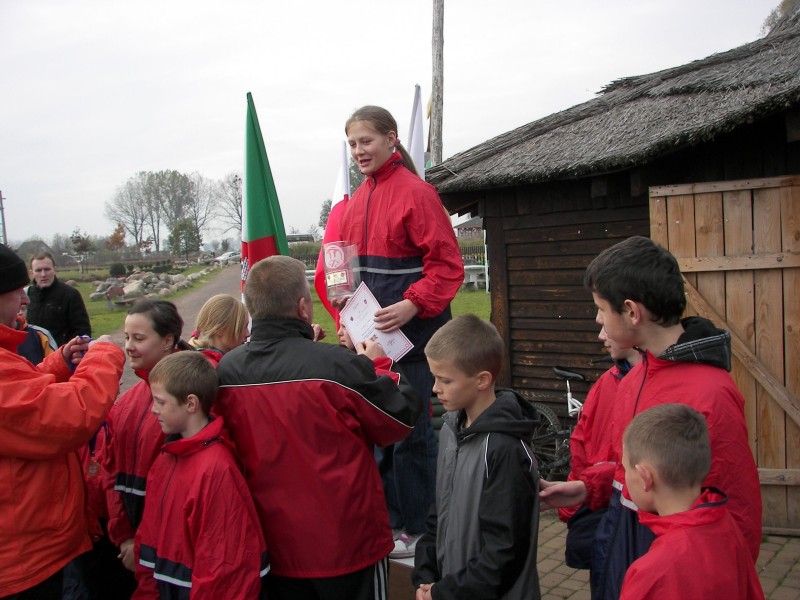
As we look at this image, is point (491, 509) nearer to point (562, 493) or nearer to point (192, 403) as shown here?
point (562, 493)

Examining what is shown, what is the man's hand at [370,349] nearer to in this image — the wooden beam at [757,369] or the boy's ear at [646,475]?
the boy's ear at [646,475]

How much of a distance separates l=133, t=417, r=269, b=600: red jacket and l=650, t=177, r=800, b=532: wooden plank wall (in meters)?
3.98

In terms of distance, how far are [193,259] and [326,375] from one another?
60258 millimetres

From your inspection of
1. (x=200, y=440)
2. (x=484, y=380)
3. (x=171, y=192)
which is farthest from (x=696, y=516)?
(x=171, y=192)

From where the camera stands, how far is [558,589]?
454 centimetres

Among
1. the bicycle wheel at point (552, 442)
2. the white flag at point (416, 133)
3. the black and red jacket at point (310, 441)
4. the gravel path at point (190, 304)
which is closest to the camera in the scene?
the black and red jacket at point (310, 441)

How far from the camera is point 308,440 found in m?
2.44

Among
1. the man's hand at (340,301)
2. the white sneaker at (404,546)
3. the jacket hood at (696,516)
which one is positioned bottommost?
the white sneaker at (404,546)

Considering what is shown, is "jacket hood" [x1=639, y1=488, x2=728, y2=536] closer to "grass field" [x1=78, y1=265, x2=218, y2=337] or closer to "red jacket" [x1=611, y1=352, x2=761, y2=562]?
"red jacket" [x1=611, y1=352, x2=761, y2=562]

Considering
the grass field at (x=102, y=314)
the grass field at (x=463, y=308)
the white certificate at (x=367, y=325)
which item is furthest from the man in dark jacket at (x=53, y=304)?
the grass field at (x=463, y=308)

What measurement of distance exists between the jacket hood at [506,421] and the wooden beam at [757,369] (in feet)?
10.1

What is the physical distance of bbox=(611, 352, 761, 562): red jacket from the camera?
1.87 meters

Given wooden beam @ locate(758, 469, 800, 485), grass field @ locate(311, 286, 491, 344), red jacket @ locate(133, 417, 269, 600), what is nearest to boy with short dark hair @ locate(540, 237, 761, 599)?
red jacket @ locate(133, 417, 269, 600)

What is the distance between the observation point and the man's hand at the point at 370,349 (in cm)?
290
